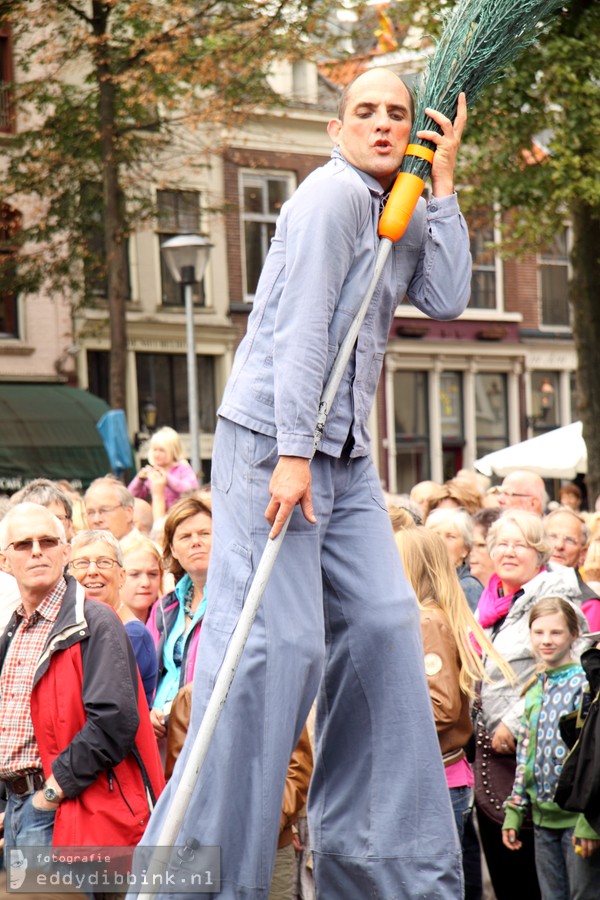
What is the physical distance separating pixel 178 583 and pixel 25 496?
5.71 feet

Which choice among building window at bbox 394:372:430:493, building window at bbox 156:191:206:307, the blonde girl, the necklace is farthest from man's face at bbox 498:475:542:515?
building window at bbox 394:372:430:493

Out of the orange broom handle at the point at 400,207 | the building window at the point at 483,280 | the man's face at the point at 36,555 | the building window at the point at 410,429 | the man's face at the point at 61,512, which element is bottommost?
the building window at the point at 410,429

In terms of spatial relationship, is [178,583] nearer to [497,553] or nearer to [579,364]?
[497,553]

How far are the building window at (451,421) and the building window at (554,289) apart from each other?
2.79m

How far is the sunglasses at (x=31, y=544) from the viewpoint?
5230 mm

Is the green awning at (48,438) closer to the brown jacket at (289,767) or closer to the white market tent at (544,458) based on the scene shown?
the white market tent at (544,458)

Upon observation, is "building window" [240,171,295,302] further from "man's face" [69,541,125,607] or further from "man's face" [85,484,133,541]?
"man's face" [69,541,125,607]

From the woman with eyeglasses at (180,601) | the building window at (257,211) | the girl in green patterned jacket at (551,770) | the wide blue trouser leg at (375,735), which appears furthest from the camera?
the building window at (257,211)

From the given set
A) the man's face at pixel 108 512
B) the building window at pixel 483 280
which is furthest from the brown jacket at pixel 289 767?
the building window at pixel 483 280

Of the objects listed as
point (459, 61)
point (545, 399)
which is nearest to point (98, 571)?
point (459, 61)

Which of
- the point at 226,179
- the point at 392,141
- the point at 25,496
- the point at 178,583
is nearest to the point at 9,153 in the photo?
the point at 226,179

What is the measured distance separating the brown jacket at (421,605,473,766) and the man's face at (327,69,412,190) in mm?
2163

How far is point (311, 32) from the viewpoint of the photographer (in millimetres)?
17297

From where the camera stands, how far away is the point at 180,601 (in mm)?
6141
